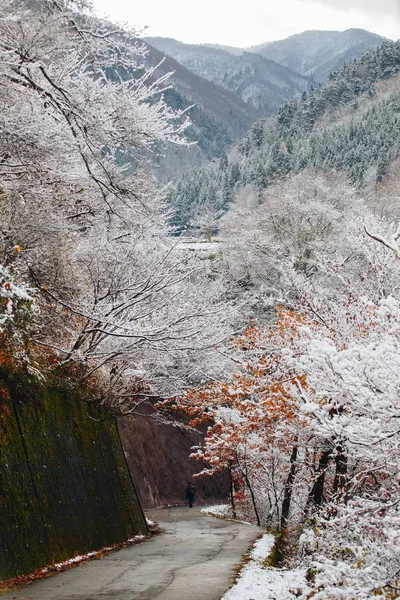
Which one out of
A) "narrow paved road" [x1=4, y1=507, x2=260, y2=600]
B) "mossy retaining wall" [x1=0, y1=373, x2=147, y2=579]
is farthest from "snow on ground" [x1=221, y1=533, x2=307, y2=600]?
"mossy retaining wall" [x1=0, y1=373, x2=147, y2=579]

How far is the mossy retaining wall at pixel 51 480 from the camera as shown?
845 cm

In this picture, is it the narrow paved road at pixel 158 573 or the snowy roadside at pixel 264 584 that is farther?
the narrow paved road at pixel 158 573

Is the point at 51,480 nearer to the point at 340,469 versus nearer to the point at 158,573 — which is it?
the point at 158,573

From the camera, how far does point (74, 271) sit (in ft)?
34.6

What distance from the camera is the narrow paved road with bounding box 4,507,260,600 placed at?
7.79 meters

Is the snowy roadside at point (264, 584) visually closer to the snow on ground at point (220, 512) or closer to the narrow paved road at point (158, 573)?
the narrow paved road at point (158, 573)

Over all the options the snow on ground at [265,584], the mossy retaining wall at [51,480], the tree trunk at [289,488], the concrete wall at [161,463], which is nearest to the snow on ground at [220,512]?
the concrete wall at [161,463]

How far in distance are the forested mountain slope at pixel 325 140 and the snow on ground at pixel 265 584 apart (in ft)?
172

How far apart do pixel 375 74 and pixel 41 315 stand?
13643 centimetres

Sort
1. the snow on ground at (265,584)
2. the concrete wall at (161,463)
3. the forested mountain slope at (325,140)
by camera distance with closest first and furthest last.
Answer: the snow on ground at (265,584) → the concrete wall at (161,463) → the forested mountain slope at (325,140)

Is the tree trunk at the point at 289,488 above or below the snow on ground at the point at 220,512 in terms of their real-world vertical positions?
above

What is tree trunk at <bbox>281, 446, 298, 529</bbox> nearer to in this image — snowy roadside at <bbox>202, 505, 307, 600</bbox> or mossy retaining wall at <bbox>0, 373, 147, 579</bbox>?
snowy roadside at <bbox>202, 505, 307, 600</bbox>

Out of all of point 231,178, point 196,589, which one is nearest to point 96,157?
point 196,589

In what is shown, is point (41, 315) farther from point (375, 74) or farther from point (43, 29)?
point (375, 74)
